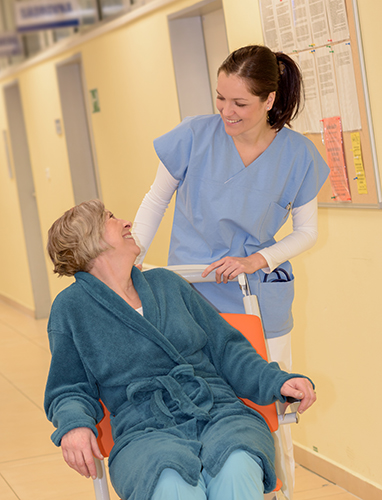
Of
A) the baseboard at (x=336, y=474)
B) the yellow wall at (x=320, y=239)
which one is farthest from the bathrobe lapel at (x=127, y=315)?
the baseboard at (x=336, y=474)

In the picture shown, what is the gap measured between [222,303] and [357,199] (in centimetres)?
70

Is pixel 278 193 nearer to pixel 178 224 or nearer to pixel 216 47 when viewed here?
pixel 178 224

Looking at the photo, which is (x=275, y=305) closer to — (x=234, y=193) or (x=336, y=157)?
(x=234, y=193)

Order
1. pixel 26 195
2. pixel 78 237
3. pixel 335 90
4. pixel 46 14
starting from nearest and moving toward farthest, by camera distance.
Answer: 1. pixel 78 237
2. pixel 335 90
3. pixel 46 14
4. pixel 26 195

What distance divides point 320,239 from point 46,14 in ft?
12.3

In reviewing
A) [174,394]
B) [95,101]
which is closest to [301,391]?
[174,394]

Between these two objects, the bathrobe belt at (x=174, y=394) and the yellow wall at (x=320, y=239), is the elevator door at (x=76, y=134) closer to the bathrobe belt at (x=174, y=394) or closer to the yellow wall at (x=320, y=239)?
the yellow wall at (x=320, y=239)

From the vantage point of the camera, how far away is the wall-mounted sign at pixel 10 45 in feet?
21.5

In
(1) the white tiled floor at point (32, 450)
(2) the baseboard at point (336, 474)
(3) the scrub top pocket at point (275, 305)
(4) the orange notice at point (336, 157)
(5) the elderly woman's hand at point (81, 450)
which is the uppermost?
(4) the orange notice at point (336, 157)

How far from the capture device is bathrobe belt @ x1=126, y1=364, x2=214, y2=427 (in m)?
1.77

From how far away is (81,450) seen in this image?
5.45ft

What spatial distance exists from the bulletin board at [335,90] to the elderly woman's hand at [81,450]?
1.33m

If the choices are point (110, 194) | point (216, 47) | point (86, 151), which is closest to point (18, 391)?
point (110, 194)

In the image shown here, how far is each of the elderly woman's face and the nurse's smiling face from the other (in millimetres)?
429
